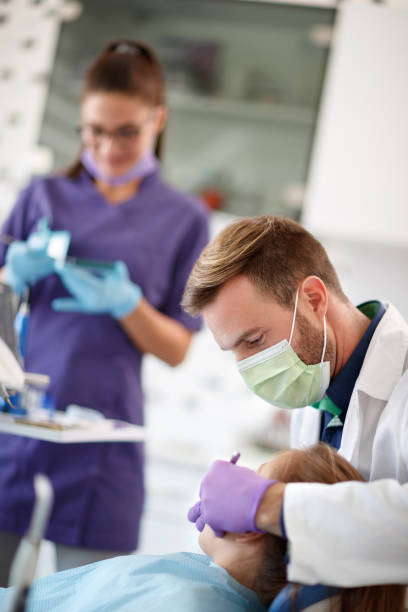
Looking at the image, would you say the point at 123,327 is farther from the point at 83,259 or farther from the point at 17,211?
the point at 17,211

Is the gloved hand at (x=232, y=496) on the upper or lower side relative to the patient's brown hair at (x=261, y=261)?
lower

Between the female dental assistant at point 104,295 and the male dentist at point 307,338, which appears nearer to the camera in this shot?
the male dentist at point 307,338

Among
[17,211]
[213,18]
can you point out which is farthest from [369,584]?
[213,18]

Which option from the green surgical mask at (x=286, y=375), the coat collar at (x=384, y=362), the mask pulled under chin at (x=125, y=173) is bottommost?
the green surgical mask at (x=286, y=375)

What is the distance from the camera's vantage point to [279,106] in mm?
3543

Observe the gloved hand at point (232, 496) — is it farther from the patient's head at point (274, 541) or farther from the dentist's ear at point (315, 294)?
the dentist's ear at point (315, 294)

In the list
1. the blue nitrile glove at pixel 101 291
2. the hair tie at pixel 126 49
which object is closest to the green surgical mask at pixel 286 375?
the blue nitrile glove at pixel 101 291

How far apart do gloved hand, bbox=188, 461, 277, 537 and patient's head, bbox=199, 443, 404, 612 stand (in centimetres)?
12

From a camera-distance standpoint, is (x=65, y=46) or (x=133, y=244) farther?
(x=65, y=46)

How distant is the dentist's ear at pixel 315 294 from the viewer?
Result: 1308mm

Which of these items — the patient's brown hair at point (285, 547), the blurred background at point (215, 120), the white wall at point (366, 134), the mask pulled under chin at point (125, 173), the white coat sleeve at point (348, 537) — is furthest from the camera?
the blurred background at point (215, 120)

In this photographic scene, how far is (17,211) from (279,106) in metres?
1.96

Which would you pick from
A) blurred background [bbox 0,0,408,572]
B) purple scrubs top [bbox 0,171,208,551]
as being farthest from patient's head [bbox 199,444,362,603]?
blurred background [bbox 0,0,408,572]

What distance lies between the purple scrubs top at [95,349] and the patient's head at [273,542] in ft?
2.05
